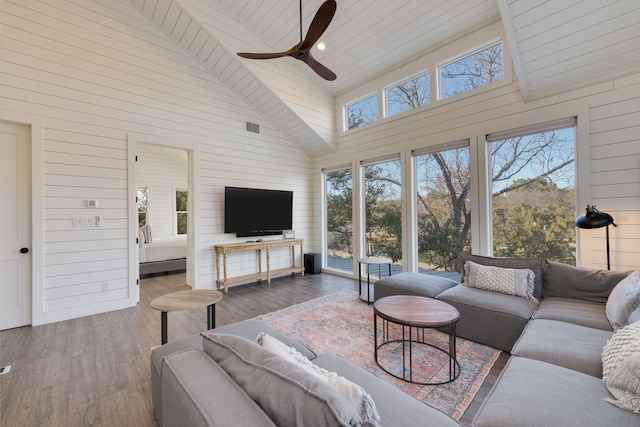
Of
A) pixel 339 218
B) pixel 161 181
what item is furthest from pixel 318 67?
pixel 161 181

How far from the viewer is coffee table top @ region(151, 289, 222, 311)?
7.20 ft

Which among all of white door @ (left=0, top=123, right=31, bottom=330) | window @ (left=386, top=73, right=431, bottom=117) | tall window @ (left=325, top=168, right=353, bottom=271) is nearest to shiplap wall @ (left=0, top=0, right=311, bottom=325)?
white door @ (left=0, top=123, right=31, bottom=330)

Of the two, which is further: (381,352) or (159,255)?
(159,255)

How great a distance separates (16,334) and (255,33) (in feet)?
17.2

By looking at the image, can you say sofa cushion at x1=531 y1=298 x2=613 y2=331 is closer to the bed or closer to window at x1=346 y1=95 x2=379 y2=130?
window at x1=346 y1=95 x2=379 y2=130

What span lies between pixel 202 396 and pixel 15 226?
13.3 ft

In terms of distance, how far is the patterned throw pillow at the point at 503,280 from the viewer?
2832mm

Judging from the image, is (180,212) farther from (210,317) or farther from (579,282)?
(579,282)

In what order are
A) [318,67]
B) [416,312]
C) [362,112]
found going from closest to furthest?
1. [416,312]
2. [318,67]
3. [362,112]

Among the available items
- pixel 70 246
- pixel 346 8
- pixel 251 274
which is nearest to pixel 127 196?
pixel 70 246

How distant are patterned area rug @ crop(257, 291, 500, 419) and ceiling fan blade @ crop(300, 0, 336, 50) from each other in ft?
10.2

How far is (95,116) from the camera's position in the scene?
3.69 metres

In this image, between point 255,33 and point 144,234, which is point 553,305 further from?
point 144,234

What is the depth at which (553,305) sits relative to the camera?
253cm
